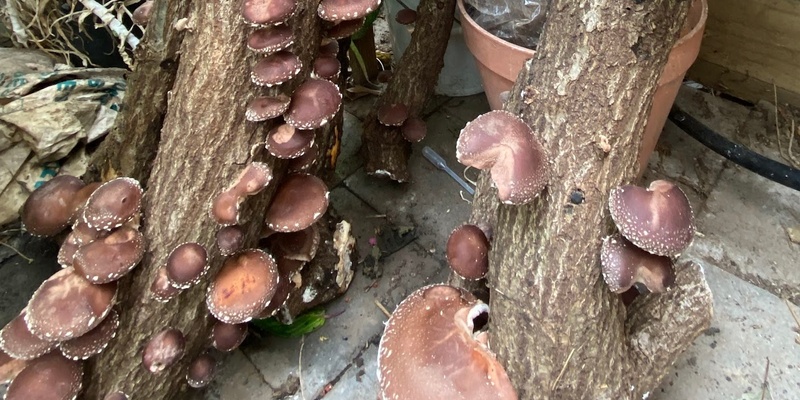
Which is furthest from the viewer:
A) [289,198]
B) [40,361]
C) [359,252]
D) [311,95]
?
[359,252]

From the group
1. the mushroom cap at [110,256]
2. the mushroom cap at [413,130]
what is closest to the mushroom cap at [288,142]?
the mushroom cap at [110,256]

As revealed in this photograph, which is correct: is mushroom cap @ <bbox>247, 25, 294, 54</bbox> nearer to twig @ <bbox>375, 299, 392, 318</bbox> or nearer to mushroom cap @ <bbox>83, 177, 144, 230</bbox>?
mushroom cap @ <bbox>83, 177, 144, 230</bbox>

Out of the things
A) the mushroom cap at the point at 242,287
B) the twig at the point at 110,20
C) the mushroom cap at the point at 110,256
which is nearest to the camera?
the mushroom cap at the point at 110,256

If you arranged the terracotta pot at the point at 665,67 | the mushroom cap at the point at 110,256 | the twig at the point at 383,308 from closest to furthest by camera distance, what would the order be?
1. the mushroom cap at the point at 110,256
2. the terracotta pot at the point at 665,67
3. the twig at the point at 383,308

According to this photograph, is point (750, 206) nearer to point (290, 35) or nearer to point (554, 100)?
point (554, 100)

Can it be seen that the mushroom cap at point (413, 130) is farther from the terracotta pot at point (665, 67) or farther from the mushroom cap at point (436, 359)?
the mushroom cap at point (436, 359)

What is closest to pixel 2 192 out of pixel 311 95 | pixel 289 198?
pixel 289 198

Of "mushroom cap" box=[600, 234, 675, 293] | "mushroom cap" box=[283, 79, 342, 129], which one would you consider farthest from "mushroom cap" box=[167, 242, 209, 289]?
"mushroom cap" box=[600, 234, 675, 293]
